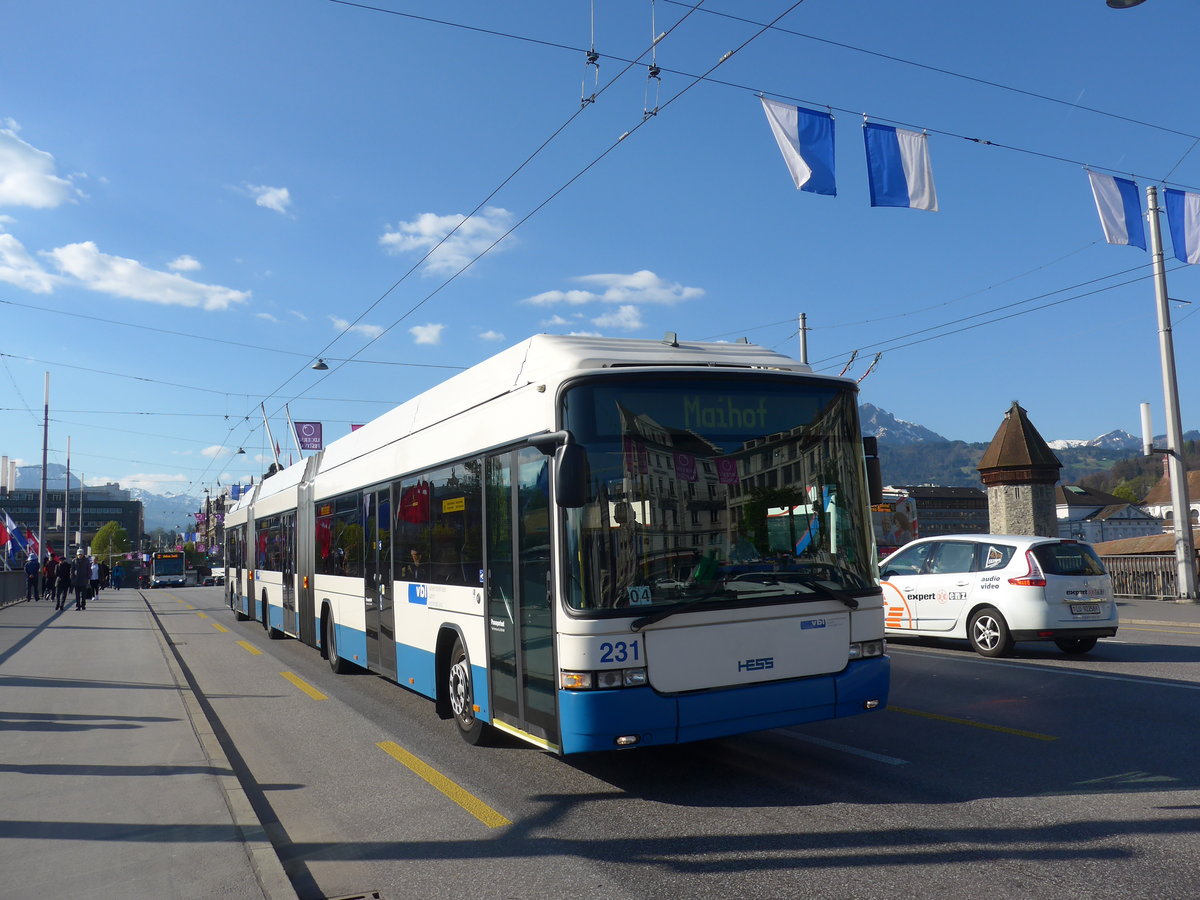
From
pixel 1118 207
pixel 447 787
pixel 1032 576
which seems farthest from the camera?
pixel 1118 207

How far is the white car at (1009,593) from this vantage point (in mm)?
12234

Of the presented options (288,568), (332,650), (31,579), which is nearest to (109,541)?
(31,579)

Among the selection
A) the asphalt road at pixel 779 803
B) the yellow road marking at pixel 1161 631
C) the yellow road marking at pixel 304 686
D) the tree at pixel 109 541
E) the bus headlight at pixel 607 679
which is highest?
the tree at pixel 109 541

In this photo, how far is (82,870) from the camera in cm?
516

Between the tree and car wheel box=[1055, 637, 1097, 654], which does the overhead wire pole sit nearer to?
car wheel box=[1055, 637, 1097, 654]

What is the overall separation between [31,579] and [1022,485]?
114 ft

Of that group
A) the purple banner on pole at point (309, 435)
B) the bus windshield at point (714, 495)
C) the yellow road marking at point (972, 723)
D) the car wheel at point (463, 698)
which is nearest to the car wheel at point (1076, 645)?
the yellow road marking at point (972, 723)

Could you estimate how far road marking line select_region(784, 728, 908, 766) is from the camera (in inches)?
282

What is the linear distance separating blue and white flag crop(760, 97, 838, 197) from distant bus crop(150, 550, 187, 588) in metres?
77.4

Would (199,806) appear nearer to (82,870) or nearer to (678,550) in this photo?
(82,870)

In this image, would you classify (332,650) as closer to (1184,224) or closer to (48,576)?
(1184,224)

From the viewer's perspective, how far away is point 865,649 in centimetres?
699

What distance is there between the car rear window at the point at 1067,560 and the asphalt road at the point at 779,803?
2.05 meters

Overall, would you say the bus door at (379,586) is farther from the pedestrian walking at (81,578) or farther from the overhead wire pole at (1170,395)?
the pedestrian walking at (81,578)
